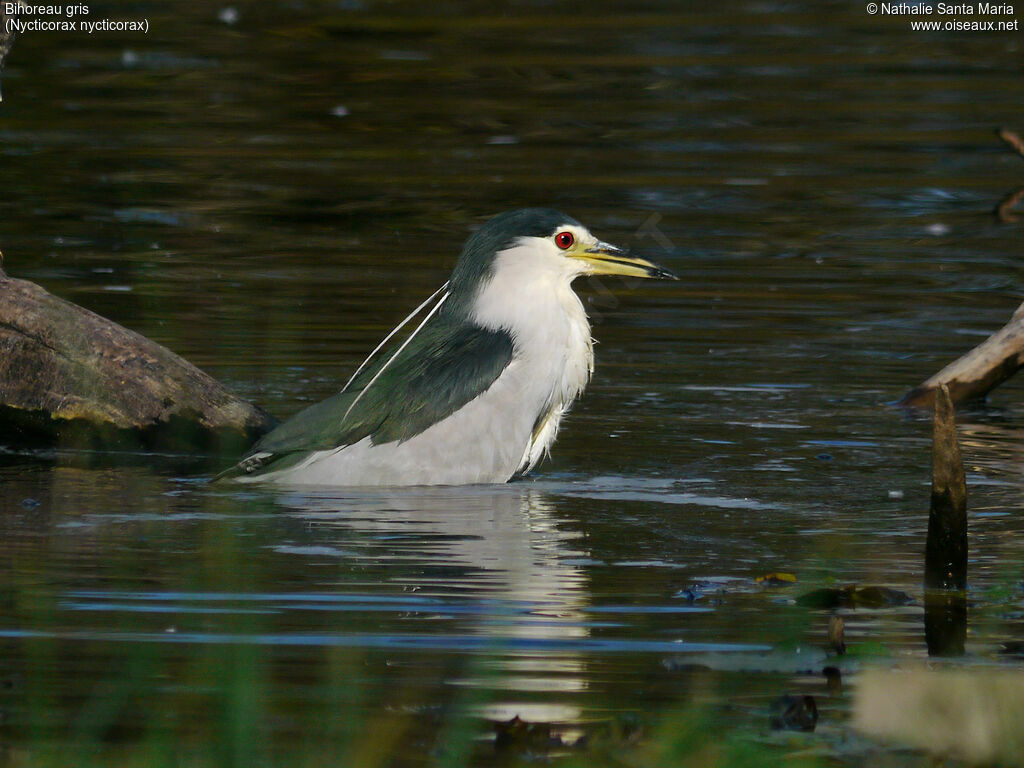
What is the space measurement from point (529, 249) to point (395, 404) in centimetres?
93

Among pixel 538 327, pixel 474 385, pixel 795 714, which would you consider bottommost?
pixel 795 714

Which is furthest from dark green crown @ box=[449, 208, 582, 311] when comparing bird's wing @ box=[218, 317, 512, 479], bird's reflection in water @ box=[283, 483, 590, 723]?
bird's reflection in water @ box=[283, 483, 590, 723]

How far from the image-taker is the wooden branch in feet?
31.8

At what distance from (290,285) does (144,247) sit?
5.74 feet

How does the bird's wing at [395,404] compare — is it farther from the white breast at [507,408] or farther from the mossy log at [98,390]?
the mossy log at [98,390]

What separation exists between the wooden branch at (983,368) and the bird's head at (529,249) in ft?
7.29

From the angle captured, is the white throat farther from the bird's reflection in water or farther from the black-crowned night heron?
the bird's reflection in water

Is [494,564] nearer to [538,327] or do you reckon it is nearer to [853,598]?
[853,598]

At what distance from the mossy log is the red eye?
62.7 inches

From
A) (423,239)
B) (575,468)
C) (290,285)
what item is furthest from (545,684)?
(423,239)

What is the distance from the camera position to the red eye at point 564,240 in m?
8.38

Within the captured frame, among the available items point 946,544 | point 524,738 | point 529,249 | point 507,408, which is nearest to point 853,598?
point 946,544

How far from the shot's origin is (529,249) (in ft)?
27.3

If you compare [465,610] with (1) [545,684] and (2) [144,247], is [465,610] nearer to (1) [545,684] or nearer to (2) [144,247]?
(1) [545,684]
